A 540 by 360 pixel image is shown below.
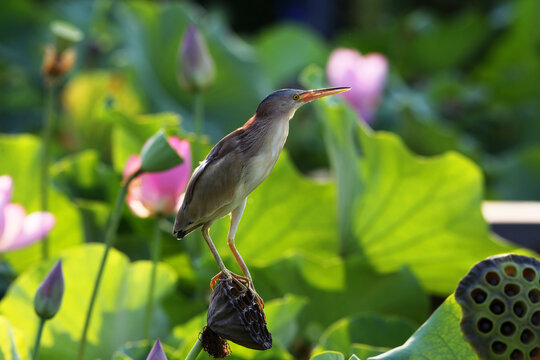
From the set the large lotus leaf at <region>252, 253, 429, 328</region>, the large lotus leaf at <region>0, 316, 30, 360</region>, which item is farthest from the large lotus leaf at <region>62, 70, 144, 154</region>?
the large lotus leaf at <region>0, 316, 30, 360</region>

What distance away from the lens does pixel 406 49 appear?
103 inches

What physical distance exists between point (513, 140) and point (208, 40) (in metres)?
1.06

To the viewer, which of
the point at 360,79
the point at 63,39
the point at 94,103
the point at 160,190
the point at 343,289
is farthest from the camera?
the point at 94,103

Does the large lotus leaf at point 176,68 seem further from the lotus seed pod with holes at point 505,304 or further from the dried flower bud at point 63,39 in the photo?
the lotus seed pod with holes at point 505,304

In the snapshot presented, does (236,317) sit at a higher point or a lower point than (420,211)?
higher

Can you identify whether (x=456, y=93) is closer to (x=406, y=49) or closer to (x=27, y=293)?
(x=406, y=49)

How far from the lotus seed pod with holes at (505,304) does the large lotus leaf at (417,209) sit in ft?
1.52

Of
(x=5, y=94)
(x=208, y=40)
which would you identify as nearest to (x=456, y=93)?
(x=208, y=40)

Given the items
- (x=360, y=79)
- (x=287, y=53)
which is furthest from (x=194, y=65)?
(x=287, y=53)

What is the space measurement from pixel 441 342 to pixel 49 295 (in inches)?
9.4

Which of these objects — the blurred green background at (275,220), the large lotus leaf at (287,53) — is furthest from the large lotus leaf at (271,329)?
the large lotus leaf at (287,53)

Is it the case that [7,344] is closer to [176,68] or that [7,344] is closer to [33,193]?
[33,193]

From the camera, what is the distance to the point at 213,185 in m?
0.36

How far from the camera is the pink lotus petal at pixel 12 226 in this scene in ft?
2.23
